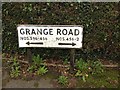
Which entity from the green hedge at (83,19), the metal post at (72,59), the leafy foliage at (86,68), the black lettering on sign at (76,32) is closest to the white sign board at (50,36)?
the black lettering on sign at (76,32)

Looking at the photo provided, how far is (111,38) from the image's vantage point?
16.1 feet

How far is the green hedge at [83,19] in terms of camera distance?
4.70m

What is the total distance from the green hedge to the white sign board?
11.3 inches

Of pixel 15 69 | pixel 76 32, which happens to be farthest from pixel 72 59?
pixel 15 69

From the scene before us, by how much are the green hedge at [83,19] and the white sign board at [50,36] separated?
0.94 ft

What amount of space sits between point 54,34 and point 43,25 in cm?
24

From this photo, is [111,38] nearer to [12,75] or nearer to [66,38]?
[66,38]

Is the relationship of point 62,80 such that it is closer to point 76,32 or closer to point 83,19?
point 76,32

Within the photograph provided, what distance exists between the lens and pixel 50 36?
4684 millimetres

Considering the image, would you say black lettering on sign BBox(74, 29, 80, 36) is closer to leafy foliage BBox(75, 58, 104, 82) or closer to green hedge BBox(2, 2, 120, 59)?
A: green hedge BBox(2, 2, 120, 59)

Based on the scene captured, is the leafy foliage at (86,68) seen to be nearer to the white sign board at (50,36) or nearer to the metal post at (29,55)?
the white sign board at (50,36)

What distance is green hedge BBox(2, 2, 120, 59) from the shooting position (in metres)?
4.70

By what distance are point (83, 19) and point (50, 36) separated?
63 centimetres

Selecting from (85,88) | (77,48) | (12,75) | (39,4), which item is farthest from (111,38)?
(12,75)
